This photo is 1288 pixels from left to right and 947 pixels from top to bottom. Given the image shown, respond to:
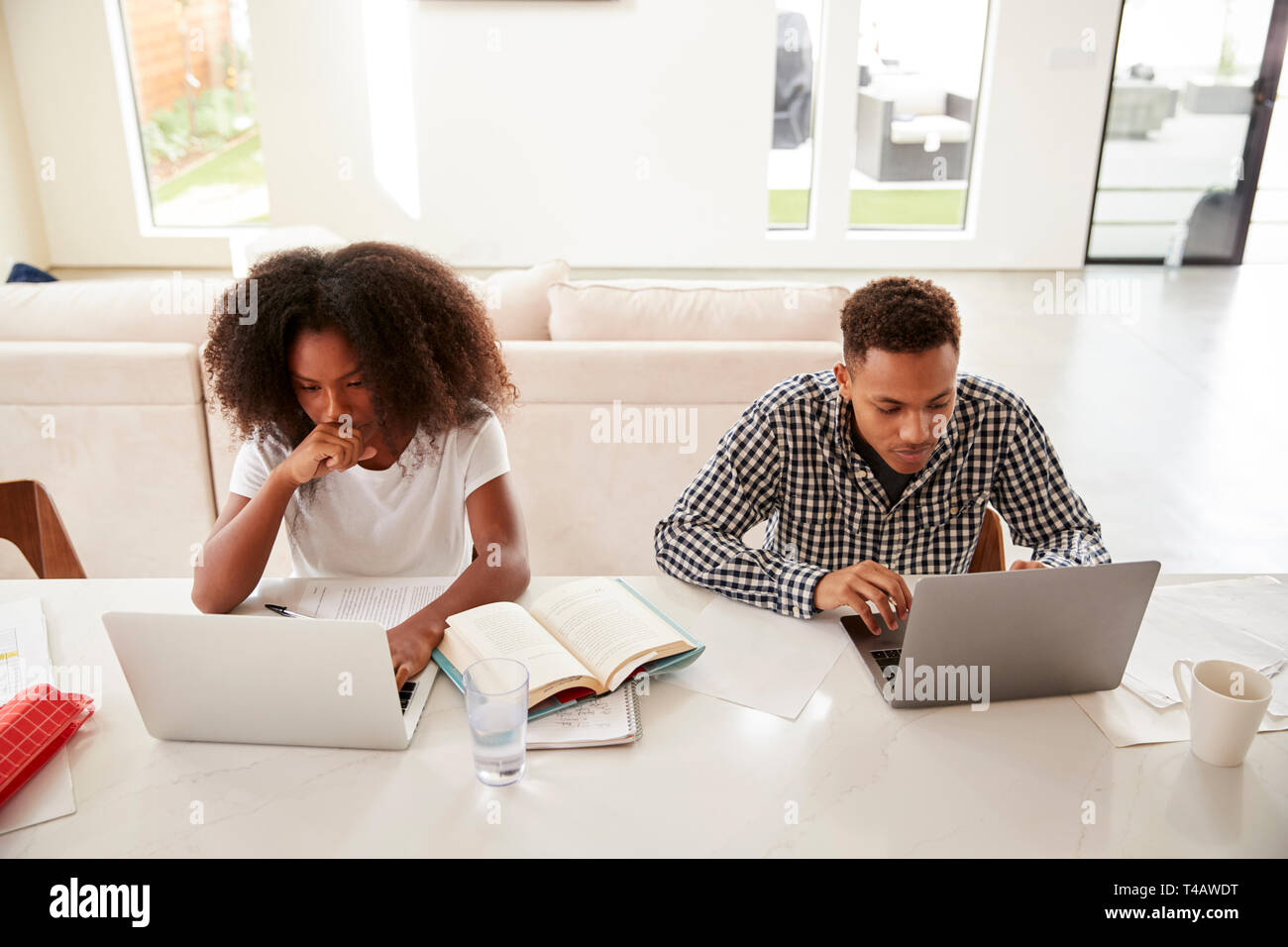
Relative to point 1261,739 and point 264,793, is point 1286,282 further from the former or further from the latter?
point 264,793

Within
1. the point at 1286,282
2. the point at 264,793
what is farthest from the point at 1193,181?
the point at 264,793

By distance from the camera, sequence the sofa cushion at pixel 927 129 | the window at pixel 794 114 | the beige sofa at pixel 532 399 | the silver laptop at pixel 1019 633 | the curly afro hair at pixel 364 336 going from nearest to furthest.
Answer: the silver laptop at pixel 1019 633
the curly afro hair at pixel 364 336
the beige sofa at pixel 532 399
the window at pixel 794 114
the sofa cushion at pixel 927 129

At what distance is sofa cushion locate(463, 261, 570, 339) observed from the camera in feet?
8.14

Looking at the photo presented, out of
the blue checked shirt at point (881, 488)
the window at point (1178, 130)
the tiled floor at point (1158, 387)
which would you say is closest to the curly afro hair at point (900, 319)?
the blue checked shirt at point (881, 488)

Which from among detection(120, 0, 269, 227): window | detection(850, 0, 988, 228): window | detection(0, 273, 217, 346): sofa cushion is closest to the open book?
detection(0, 273, 217, 346): sofa cushion

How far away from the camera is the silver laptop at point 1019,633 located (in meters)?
1.13

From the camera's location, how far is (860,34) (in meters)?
5.76

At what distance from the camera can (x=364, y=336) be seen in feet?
5.03

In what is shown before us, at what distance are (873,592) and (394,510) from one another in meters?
0.81

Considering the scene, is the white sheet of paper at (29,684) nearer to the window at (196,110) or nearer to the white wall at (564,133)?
the white wall at (564,133)

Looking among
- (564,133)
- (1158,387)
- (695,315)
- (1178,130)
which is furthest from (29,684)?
(1178,130)

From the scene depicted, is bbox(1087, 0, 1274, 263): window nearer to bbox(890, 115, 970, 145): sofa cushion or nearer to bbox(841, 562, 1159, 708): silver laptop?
bbox(890, 115, 970, 145): sofa cushion

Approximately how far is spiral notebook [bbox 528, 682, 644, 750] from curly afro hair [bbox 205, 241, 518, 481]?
2.01 ft

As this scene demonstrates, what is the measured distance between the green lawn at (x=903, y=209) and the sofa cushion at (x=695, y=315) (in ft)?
12.9
